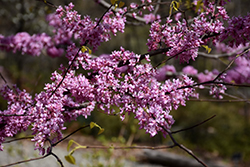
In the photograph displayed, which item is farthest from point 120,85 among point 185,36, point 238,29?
point 238,29

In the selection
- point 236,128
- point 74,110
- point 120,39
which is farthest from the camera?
point 120,39

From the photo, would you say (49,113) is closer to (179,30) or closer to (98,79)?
(98,79)

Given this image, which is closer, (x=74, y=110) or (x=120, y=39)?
(x=74, y=110)

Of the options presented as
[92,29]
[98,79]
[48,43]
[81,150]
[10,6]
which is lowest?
[81,150]

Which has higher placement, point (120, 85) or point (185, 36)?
point (185, 36)

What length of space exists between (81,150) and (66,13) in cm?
694

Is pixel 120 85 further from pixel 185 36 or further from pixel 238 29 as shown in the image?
pixel 238 29

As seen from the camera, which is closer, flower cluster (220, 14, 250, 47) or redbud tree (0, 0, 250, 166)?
redbud tree (0, 0, 250, 166)

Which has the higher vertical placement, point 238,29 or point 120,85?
point 238,29

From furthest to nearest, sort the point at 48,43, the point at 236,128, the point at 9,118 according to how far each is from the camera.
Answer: the point at 236,128, the point at 48,43, the point at 9,118

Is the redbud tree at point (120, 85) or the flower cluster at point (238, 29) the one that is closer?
the redbud tree at point (120, 85)

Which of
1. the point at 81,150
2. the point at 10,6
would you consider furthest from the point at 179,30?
the point at 10,6

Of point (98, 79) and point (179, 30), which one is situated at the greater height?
point (179, 30)

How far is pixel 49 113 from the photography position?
1161mm
